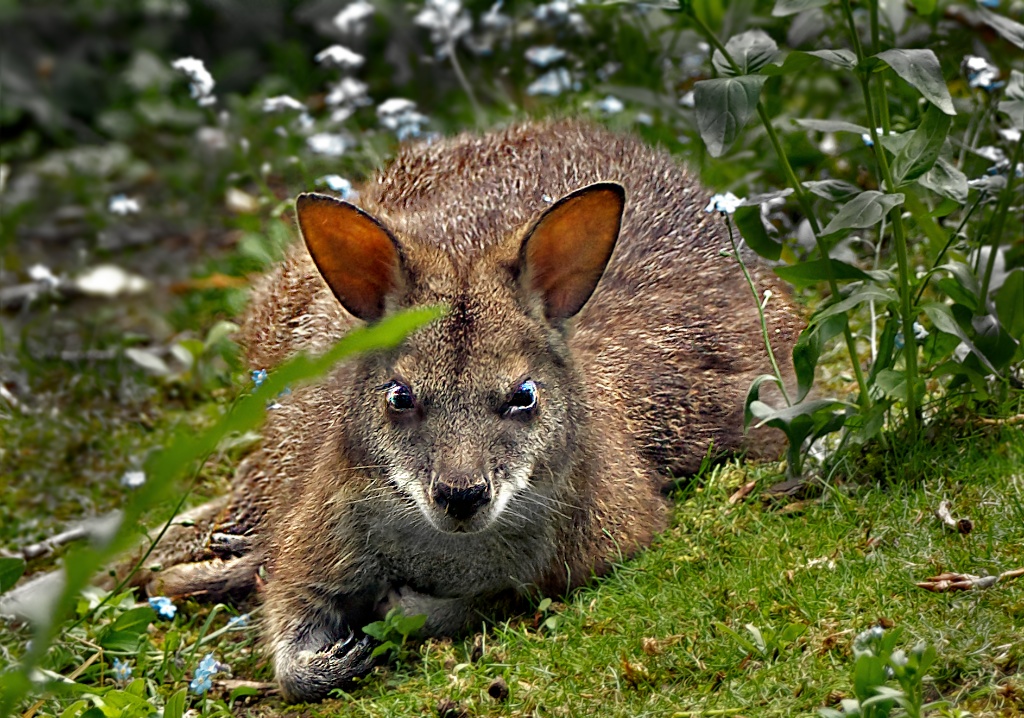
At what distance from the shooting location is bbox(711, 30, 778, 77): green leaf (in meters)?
4.07

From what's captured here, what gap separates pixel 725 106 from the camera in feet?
12.6

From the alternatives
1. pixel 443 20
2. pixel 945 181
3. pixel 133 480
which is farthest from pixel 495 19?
pixel 945 181

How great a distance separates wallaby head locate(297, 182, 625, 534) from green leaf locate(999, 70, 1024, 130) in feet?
4.06

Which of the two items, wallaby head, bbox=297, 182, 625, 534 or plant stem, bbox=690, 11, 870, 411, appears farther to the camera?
plant stem, bbox=690, 11, 870, 411

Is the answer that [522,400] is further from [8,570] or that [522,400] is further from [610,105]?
[610,105]

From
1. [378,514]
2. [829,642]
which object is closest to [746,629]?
[829,642]

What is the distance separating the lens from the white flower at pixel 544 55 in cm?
715

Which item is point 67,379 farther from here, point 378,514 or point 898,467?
point 898,467

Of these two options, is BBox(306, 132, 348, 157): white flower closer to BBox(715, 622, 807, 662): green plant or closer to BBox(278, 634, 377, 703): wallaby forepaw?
BBox(278, 634, 377, 703): wallaby forepaw

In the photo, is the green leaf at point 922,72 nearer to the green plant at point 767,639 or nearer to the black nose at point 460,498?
the green plant at point 767,639

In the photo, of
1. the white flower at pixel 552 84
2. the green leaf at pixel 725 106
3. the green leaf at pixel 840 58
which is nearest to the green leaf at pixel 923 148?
the green leaf at pixel 840 58

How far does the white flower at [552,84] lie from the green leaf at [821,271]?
10.5ft

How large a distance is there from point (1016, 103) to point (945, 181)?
408 mm

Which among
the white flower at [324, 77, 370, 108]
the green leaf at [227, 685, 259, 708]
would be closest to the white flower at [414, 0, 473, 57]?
the white flower at [324, 77, 370, 108]
